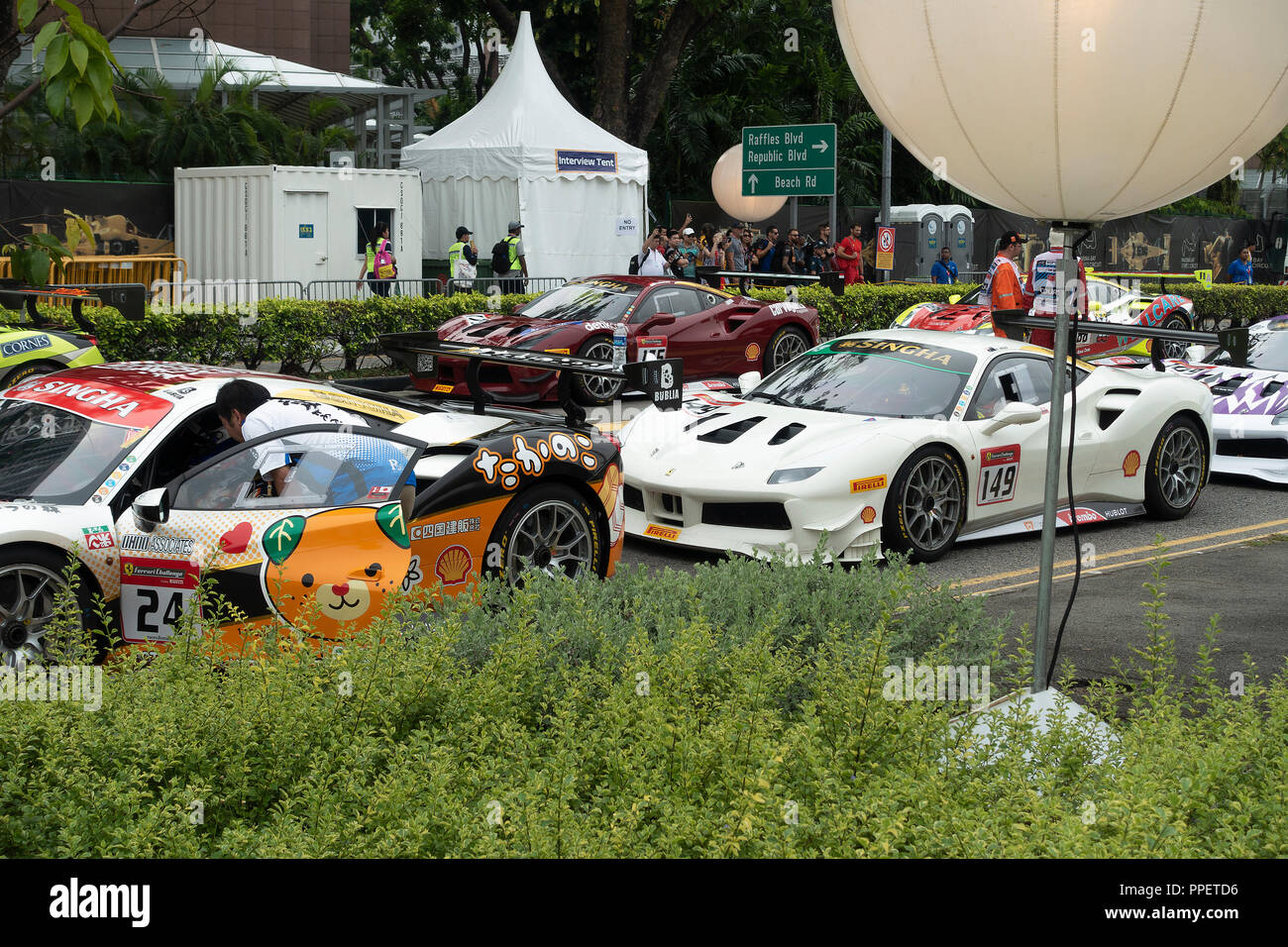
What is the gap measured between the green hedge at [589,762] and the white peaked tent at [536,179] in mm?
20642

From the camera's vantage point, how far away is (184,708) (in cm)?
395

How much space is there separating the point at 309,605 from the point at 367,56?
5584 centimetres

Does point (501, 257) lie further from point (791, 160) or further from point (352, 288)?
point (791, 160)

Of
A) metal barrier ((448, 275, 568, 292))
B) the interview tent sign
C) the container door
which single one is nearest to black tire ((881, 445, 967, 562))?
metal barrier ((448, 275, 568, 292))

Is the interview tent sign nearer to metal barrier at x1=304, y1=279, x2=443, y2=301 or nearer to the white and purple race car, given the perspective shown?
metal barrier at x1=304, y1=279, x2=443, y2=301

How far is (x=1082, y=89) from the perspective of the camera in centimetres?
448

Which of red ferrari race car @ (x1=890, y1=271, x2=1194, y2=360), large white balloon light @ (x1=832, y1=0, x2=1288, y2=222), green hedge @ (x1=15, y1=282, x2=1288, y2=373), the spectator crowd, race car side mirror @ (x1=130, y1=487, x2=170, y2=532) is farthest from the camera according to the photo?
the spectator crowd

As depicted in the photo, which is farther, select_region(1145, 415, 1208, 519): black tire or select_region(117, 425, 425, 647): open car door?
select_region(1145, 415, 1208, 519): black tire

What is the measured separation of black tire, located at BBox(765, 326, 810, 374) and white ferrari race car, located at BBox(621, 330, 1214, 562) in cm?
678

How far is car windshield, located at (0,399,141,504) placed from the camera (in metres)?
6.02

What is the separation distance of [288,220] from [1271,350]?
1530 centimetres

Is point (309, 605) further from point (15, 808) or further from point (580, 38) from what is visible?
point (580, 38)

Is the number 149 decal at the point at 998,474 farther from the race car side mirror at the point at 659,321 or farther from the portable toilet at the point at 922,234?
the portable toilet at the point at 922,234
